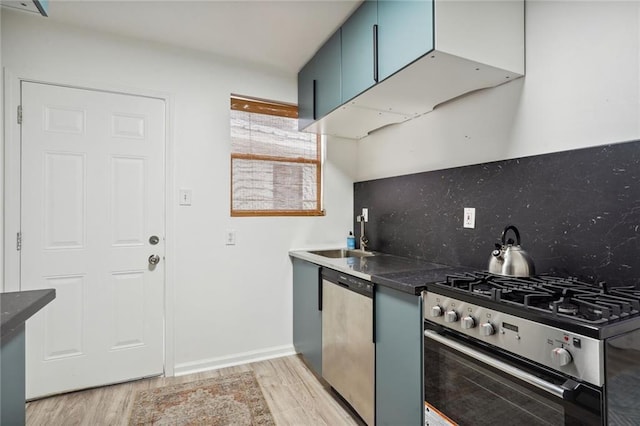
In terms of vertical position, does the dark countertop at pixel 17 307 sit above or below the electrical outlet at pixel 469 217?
below

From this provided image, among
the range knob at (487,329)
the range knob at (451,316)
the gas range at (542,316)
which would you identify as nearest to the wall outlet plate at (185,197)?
the gas range at (542,316)

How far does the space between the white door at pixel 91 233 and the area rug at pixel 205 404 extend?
31 cm

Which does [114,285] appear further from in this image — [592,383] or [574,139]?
[574,139]

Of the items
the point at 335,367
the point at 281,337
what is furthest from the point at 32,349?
the point at 335,367

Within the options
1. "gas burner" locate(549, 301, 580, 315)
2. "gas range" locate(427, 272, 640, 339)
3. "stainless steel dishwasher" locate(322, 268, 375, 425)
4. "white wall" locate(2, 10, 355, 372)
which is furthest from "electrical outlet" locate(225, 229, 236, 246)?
"gas burner" locate(549, 301, 580, 315)

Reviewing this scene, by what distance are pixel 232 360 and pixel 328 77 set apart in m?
2.26

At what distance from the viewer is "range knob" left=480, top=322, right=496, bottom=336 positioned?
105cm

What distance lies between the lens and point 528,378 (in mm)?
933

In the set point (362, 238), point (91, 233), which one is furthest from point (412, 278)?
point (91, 233)

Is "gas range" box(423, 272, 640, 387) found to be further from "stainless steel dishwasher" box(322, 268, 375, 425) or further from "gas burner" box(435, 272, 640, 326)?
"stainless steel dishwasher" box(322, 268, 375, 425)

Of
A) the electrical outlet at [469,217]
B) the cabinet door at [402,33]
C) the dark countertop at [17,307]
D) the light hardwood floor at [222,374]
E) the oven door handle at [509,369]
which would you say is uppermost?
the cabinet door at [402,33]

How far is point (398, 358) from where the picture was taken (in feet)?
4.74

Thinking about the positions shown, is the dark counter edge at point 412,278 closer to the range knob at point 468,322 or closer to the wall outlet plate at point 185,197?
the range knob at point 468,322

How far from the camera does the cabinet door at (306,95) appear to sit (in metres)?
2.46
